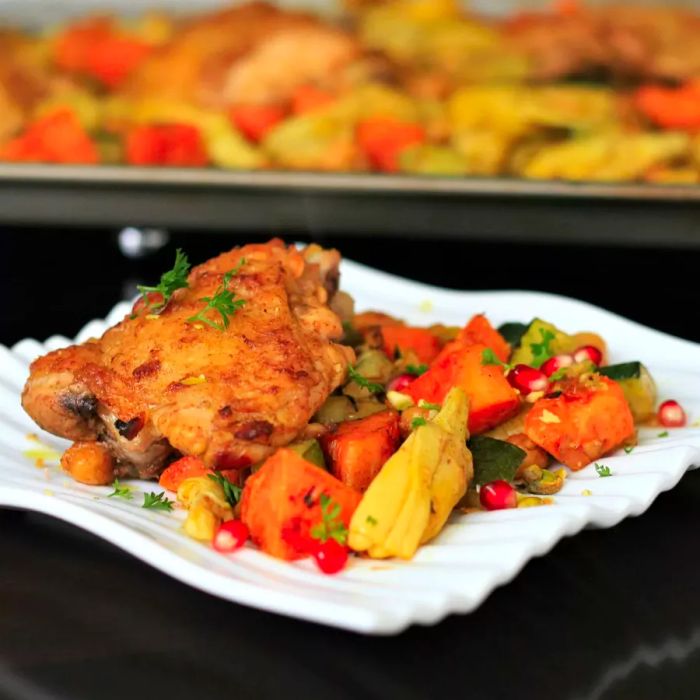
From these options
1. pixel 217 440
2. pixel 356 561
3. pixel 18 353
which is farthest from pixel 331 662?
pixel 18 353

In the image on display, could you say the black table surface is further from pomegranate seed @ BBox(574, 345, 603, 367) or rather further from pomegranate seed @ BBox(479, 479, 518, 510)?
pomegranate seed @ BBox(574, 345, 603, 367)

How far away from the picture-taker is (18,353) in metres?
4.54

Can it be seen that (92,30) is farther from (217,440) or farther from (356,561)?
(356,561)

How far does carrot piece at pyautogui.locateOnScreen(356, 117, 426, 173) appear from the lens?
6090mm

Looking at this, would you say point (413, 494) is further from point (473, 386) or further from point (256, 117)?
point (256, 117)

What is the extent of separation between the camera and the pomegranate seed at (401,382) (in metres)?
4.01

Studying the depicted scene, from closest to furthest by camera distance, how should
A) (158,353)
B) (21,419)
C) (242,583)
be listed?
1. (242,583)
2. (158,353)
3. (21,419)

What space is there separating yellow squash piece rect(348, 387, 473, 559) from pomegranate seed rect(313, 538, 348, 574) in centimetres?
4

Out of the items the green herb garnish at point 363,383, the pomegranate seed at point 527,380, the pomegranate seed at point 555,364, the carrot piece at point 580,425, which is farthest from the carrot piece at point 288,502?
the pomegranate seed at point 555,364

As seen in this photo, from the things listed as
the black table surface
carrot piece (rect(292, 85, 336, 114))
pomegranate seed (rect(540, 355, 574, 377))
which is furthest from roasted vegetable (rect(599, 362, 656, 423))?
carrot piece (rect(292, 85, 336, 114))

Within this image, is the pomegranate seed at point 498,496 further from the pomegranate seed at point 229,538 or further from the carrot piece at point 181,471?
the carrot piece at point 181,471

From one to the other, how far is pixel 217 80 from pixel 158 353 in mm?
2903

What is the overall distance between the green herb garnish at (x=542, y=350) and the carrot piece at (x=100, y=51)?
9.66 ft

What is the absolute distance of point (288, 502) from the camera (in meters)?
3.16
